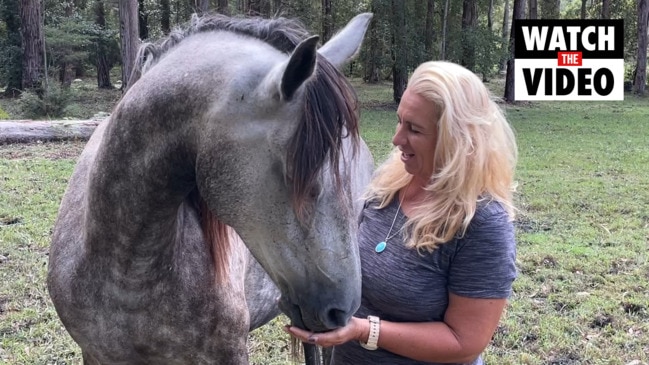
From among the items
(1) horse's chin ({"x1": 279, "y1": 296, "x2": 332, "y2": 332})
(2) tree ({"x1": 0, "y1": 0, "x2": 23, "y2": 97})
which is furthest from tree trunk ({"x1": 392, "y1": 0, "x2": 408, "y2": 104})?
(1) horse's chin ({"x1": 279, "y1": 296, "x2": 332, "y2": 332})

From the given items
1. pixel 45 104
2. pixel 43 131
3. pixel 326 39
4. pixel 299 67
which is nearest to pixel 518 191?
pixel 299 67

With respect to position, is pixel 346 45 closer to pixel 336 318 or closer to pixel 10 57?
pixel 336 318

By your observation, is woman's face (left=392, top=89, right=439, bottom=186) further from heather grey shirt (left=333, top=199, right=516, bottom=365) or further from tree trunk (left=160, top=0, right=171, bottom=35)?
tree trunk (left=160, top=0, right=171, bottom=35)

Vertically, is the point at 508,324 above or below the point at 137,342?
below

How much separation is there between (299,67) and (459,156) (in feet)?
2.22

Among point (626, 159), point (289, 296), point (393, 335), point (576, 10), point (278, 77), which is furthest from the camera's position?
point (576, 10)

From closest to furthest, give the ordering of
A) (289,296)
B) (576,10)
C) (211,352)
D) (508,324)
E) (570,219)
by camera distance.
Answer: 1. (289,296)
2. (211,352)
3. (508,324)
4. (570,219)
5. (576,10)

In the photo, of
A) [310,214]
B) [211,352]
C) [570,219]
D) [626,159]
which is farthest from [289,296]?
[626,159]

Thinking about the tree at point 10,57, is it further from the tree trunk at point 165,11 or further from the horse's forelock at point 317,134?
the horse's forelock at point 317,134

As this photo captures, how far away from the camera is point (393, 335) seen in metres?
1.80

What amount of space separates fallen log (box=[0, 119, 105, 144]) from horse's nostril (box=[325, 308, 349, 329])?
10.1 meters

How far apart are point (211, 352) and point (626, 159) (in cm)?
942

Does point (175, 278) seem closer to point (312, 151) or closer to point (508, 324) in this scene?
point (312, 151)

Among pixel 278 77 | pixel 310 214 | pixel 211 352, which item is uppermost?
pixel 278 77
